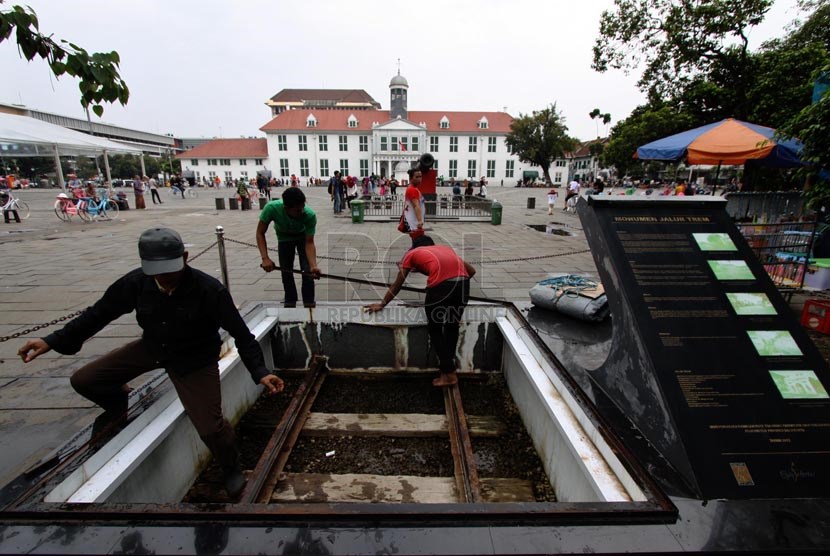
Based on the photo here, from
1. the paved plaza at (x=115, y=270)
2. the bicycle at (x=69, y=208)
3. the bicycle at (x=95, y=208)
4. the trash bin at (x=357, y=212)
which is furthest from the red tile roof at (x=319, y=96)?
the trash bin at (x=357, y=212)

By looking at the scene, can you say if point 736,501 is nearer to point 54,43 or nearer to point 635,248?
point 635,248

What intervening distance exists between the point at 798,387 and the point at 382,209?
1572 cm

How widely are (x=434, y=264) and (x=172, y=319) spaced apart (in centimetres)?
219

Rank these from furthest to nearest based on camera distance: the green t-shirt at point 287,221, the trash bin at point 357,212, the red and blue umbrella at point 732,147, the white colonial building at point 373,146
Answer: the white colonial building at point 373,146 → the trash bin at point 357,212 → the red and blue umbrella at point 732,147 → the green t-shirt at point 287,221

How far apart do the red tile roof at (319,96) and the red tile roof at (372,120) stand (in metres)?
34.2

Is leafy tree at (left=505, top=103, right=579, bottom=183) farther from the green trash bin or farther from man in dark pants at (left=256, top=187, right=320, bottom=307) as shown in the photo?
man in dark pants at (left=256, top=187, right=320, bottom=307)

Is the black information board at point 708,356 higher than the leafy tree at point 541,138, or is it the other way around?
the leafy tree at point 541,138

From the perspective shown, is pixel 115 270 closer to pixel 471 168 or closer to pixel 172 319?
pixel 172 319

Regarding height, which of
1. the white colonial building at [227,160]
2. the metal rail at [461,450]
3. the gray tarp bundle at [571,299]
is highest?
the white colonial building at [227,160]

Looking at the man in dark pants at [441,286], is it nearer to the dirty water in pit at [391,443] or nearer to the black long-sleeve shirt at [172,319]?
the dirty water in pit at [391,443]

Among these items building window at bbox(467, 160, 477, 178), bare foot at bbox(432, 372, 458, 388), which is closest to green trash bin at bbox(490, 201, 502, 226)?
bare foot at bbox(432, 372, 458, 388)

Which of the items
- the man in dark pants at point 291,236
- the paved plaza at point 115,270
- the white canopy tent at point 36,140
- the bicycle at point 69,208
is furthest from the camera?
the bicycle at point 69,208

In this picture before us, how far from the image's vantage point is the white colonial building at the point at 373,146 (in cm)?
5603

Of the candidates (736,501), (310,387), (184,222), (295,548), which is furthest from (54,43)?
(184,222)
